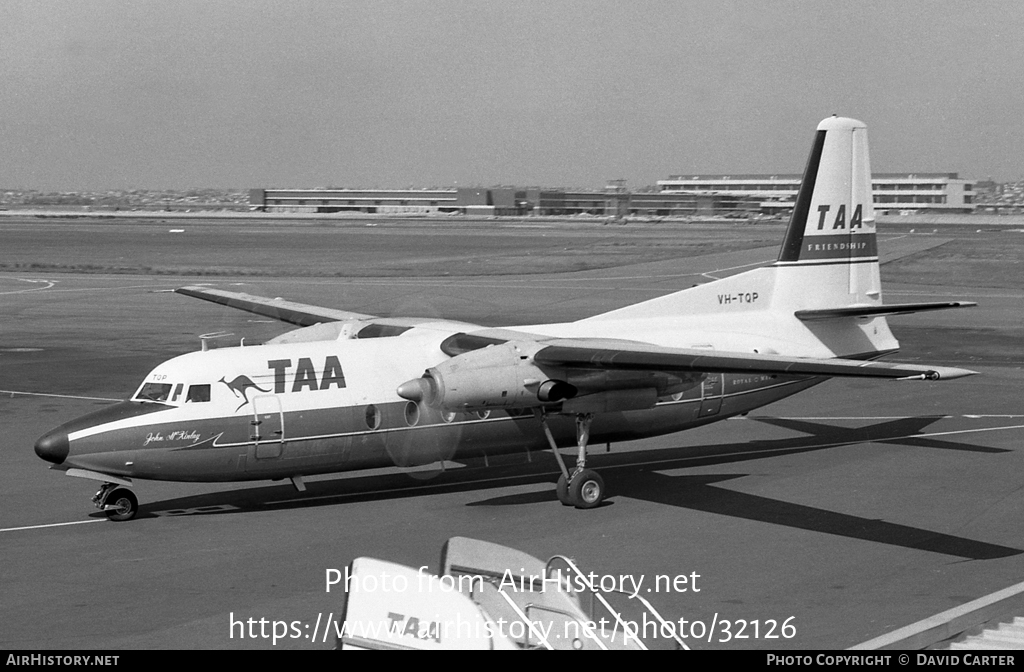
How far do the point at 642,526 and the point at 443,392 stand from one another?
3.79 metres

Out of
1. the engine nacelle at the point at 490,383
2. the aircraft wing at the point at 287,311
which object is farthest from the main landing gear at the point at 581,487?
the aircraft wing at the point at 287,311

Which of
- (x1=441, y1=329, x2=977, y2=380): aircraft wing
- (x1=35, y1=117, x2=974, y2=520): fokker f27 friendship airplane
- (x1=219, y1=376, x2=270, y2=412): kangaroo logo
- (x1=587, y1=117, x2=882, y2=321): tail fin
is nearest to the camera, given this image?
(x1=441, y1=329, x2=977, y2=380): aircraft wing

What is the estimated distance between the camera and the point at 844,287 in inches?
931

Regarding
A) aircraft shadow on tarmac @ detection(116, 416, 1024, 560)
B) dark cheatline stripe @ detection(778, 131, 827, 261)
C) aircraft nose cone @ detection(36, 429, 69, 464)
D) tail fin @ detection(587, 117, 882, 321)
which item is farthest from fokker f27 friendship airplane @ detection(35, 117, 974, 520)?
dark cheatline stripe @ detection(778, 131, 827, 261)

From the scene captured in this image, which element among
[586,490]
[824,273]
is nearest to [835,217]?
[824,273]

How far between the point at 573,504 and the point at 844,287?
8.88 meters

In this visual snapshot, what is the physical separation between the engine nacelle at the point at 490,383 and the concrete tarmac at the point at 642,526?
1936mm

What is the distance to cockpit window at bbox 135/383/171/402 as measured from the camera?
1755 cm

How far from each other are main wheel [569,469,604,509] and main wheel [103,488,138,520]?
7133 millimetres

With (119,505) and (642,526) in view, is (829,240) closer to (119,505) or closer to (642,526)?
(642,526)

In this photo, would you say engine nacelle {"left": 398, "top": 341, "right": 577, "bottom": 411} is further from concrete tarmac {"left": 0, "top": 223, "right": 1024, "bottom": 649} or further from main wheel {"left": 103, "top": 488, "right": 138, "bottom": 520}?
main wheel {"left": 103, "top": 488, "right": 138, "bottom": 520}

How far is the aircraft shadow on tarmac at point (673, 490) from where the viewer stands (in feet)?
55.7

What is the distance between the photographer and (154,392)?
17641mm

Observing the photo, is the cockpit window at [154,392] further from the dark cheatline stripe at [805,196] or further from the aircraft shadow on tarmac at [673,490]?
the dark cheatline stripe at [805,196]
